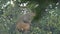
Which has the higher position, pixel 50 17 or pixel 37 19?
pixel 37 19

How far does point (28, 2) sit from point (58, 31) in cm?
421

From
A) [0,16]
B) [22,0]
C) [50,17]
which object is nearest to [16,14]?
[0,16]

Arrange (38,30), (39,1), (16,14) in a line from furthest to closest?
(38,30) → (16,14) → (39,1)

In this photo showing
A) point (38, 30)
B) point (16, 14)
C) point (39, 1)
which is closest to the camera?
point (39, 1)

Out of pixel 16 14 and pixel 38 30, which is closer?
pixel 16 14

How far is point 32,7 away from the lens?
1.58 feet

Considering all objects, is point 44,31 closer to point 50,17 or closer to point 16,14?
point 50,17

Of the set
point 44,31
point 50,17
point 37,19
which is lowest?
point 44,31

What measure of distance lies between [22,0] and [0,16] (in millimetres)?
4199

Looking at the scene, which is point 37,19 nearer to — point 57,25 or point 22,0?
point 22,0

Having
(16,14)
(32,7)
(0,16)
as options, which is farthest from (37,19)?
(0,16)

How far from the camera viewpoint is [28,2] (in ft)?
1.59

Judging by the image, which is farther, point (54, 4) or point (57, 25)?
point (57, 25)

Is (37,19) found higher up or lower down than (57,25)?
higher up
